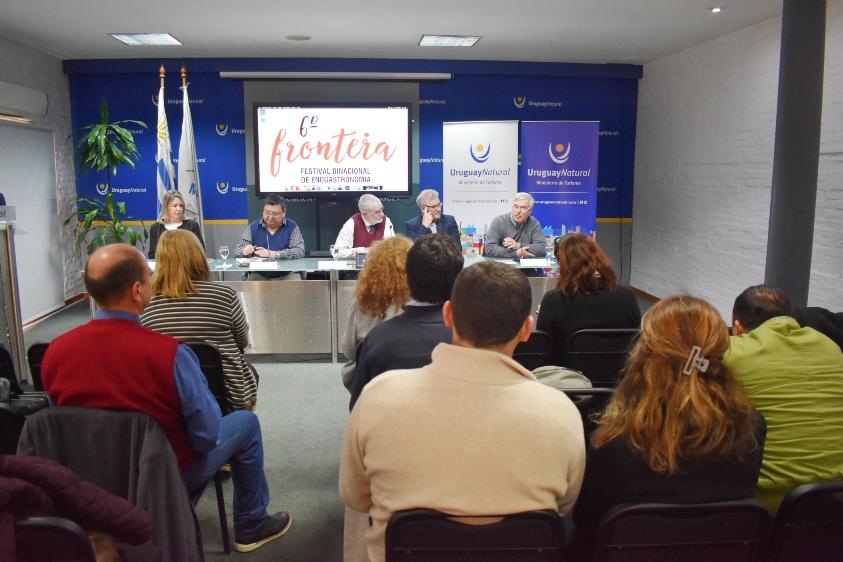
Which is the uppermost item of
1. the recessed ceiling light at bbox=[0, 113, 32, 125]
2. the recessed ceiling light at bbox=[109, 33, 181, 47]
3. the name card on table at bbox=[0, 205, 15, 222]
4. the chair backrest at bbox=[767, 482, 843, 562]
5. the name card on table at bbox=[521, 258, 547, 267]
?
the recessed ceiling light at bbox=[109, 33, 181, 47]

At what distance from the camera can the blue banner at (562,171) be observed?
24.0ft

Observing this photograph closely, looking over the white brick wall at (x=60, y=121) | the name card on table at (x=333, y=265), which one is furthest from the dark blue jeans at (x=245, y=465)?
the white brick wall at (x=60, y=121)

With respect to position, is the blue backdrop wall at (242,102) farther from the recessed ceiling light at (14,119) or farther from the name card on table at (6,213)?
the name card on table at (6,213)

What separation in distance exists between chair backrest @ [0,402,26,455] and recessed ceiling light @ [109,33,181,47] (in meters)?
5.01

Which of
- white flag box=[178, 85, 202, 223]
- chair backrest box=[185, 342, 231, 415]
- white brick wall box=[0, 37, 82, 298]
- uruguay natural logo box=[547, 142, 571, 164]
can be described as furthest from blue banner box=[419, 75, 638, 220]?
chair backrest box=[185, 342, 231, 415]

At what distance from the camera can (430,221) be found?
551 cm

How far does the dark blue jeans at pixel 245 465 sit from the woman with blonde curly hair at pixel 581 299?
4.48 feet

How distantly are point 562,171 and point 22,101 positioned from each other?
5603mm

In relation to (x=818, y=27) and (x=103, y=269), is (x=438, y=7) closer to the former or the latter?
(x=818, y=27)

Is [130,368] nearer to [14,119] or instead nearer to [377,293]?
[377,293]

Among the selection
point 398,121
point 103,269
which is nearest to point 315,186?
point 398,121

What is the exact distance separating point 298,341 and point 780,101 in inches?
143

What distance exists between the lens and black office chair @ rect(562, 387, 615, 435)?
6.26 feet

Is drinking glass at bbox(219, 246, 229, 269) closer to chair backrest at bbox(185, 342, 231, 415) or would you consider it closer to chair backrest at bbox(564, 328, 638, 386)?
chair backrest at bbox(185, 342, 231, 415)
